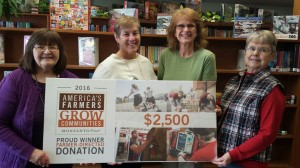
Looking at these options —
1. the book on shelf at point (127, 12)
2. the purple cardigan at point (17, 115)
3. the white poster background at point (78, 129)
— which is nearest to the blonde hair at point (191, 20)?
the white poster background at point (78, 129)

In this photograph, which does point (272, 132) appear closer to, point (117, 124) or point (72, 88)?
point (117, 124)

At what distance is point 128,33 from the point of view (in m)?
1.80

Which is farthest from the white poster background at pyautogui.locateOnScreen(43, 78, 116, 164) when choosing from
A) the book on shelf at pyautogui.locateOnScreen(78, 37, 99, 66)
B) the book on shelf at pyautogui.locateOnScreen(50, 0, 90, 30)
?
the book on shelf at pyautogui.locateOnScreen(78, 37, 99, 66)

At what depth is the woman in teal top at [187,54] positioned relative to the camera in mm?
1765

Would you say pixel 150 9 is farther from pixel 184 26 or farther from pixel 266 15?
pixel 184 26

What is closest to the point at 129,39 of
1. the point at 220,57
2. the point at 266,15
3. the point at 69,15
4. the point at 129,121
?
the point at 129,121

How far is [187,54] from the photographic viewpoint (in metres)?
1.86

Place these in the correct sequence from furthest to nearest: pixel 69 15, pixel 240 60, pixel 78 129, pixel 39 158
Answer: pixel 240 60, pixel 69 15, pixel 78 129, pixel 39 158

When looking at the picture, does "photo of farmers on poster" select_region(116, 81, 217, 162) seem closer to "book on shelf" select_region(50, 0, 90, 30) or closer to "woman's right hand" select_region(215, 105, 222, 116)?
"woman's right hand" select_region(215, 105, 222, 116)

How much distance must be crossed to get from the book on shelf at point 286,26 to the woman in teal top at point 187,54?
177 centimetres

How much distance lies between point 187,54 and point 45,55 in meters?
0.89

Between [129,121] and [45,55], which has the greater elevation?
[45,55]

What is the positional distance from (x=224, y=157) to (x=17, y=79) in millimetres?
1204

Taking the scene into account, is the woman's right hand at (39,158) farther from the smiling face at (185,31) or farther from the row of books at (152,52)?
the row of books at (152,52)
